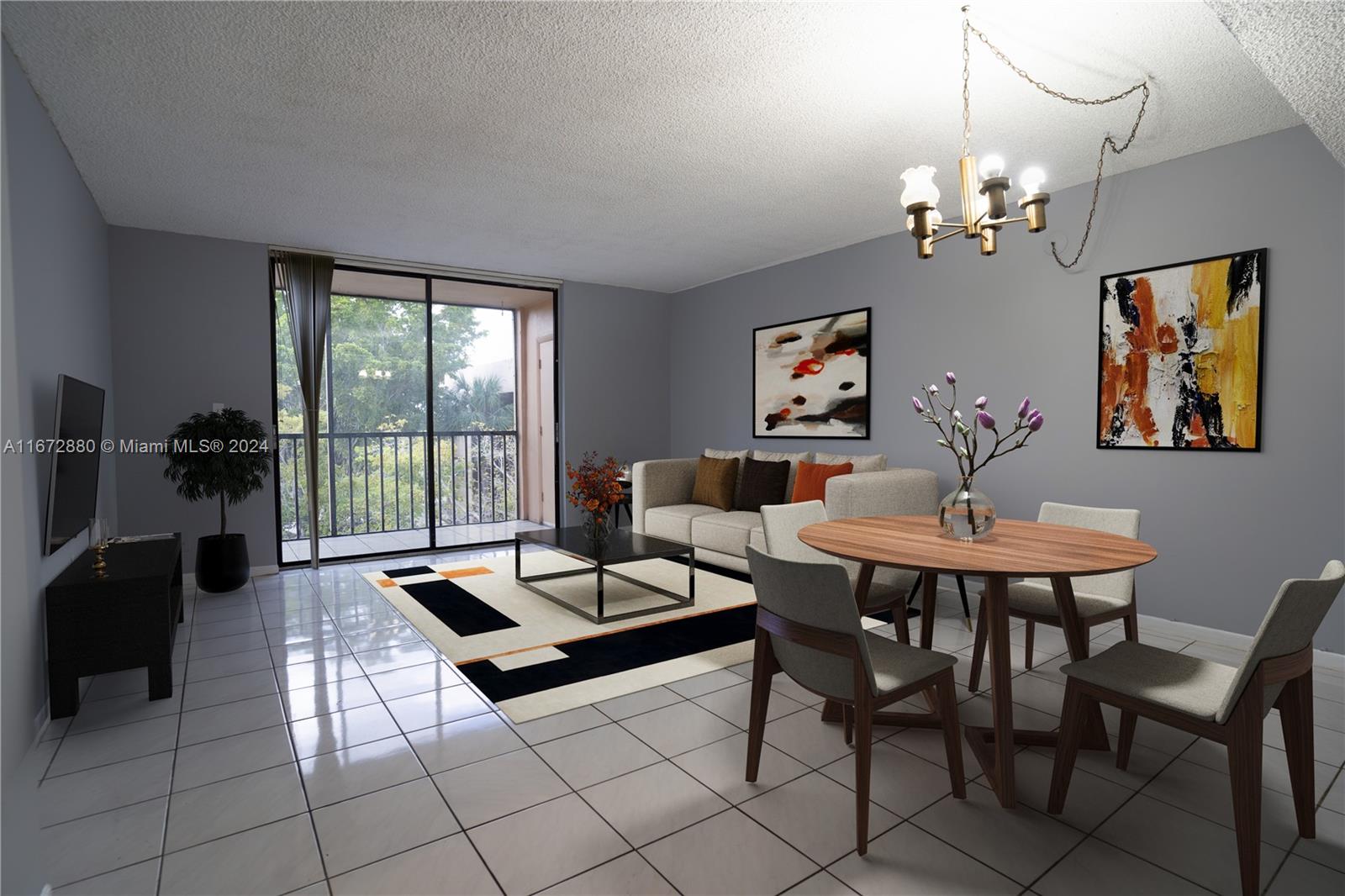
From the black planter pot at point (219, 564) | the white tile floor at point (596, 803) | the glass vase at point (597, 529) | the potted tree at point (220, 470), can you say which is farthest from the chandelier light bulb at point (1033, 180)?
the black planter pot at point (219, 564)

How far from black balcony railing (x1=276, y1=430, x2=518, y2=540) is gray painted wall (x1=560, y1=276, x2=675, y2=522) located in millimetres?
961

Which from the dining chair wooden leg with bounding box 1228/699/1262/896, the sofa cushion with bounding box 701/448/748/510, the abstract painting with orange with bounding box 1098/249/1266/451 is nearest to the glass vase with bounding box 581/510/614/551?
the sofa cushion with bounding box 701/448/748/510

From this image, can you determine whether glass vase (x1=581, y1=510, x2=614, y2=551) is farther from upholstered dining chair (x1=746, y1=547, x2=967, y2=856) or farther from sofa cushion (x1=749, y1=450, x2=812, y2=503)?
upholstered dining chair (x1=746, y1=547, x2=967, y2=856)

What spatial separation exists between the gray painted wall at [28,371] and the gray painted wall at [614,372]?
3.79 metres

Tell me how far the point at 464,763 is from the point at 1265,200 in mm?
4365

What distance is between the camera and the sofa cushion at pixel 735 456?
5711mm

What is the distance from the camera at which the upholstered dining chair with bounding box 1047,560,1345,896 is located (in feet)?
5.40

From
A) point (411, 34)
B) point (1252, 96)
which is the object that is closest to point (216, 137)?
point (411, 34)

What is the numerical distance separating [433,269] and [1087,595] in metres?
5.38

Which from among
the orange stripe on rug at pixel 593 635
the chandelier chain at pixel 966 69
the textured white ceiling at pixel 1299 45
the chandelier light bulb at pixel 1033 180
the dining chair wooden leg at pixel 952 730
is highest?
the chandelier chain at pixel 966 69

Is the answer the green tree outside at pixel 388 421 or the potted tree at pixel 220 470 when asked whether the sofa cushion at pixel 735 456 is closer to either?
the green tree outside at pixel 388 421

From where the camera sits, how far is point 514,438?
7.31 metres

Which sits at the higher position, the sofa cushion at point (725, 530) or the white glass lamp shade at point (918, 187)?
the white glass lamp shade at point (918, 187)

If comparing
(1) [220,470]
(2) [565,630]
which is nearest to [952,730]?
(2) [565,630]
